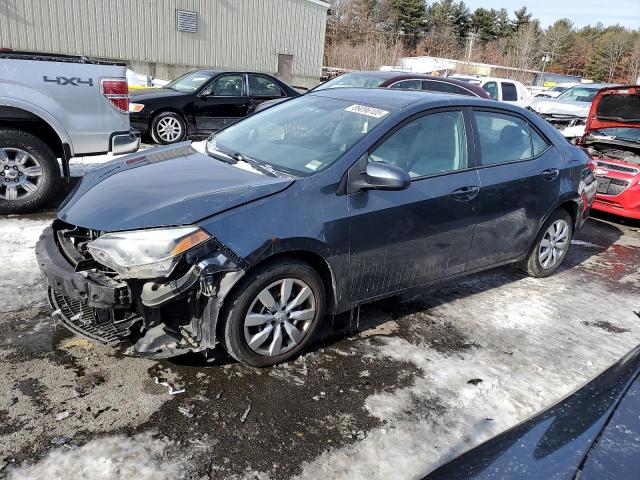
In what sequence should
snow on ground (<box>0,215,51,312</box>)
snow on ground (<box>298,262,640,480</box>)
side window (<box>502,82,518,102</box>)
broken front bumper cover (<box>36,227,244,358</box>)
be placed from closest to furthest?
snow on ground (<box>298,262,640,480</box>) < broken front bumper cover (<box>36,227,244,358</box>) < snow on ground (<box>0,215,51,312</box>) < side window (<box>502,82,518,102</box>)

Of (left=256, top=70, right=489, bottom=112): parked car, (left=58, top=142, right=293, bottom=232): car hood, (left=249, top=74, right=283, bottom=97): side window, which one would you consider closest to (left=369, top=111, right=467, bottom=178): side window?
(left=58, top=142, right=293, bottom=232): car hood

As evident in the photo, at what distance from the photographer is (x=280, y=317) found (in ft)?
10.4

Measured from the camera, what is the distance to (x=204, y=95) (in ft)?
34.1

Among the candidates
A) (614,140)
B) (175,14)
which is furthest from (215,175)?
(175,14)

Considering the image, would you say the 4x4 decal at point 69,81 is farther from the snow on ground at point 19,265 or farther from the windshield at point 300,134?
the windshield at point 300,134

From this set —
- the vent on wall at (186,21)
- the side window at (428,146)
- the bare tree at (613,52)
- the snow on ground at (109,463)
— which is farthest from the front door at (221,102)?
the bare tree at (613,52)

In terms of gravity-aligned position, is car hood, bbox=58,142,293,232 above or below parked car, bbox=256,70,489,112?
below

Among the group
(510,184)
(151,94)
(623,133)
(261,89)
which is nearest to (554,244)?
(510,184)

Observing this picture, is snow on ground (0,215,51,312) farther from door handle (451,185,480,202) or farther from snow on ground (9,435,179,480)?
door handle (451,185,480,202)

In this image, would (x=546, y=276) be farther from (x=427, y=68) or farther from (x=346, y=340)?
(x=427, y=68)

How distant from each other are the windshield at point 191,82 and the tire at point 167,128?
697 mm

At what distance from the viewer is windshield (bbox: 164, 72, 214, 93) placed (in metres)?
10.5

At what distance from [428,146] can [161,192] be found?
6.14 ft

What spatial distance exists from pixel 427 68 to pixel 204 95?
34.6m
